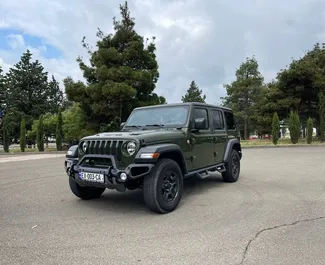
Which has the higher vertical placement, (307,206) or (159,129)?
(159,129)

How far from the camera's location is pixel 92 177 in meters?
4.62

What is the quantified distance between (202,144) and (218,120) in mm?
1288

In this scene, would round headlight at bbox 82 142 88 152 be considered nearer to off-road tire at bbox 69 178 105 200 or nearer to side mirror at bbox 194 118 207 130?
off-road tire at bbox 69 178 105 200

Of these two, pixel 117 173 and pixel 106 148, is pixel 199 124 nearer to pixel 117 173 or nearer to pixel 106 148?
pixel 106 148

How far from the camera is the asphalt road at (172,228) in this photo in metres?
3.15

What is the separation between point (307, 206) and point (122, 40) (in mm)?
17718

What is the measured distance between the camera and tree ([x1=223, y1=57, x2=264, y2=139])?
33.5 meters

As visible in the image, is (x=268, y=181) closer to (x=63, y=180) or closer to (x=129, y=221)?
(x=129, y=221)

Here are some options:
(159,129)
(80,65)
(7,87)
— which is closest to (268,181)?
(159,129)

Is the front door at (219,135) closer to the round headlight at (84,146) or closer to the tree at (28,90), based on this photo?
the round headlight at (84,146)

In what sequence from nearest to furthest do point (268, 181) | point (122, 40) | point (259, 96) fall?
1. point (268, 181)
2. point (122, 40)
3. point (259, 96)

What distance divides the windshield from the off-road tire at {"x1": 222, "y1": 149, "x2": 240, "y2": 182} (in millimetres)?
2045

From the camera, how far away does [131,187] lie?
15.2ft

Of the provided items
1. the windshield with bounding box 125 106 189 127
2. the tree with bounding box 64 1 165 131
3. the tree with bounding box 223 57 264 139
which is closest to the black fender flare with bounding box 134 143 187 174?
the windshield with bounding box 125 106 189 127
